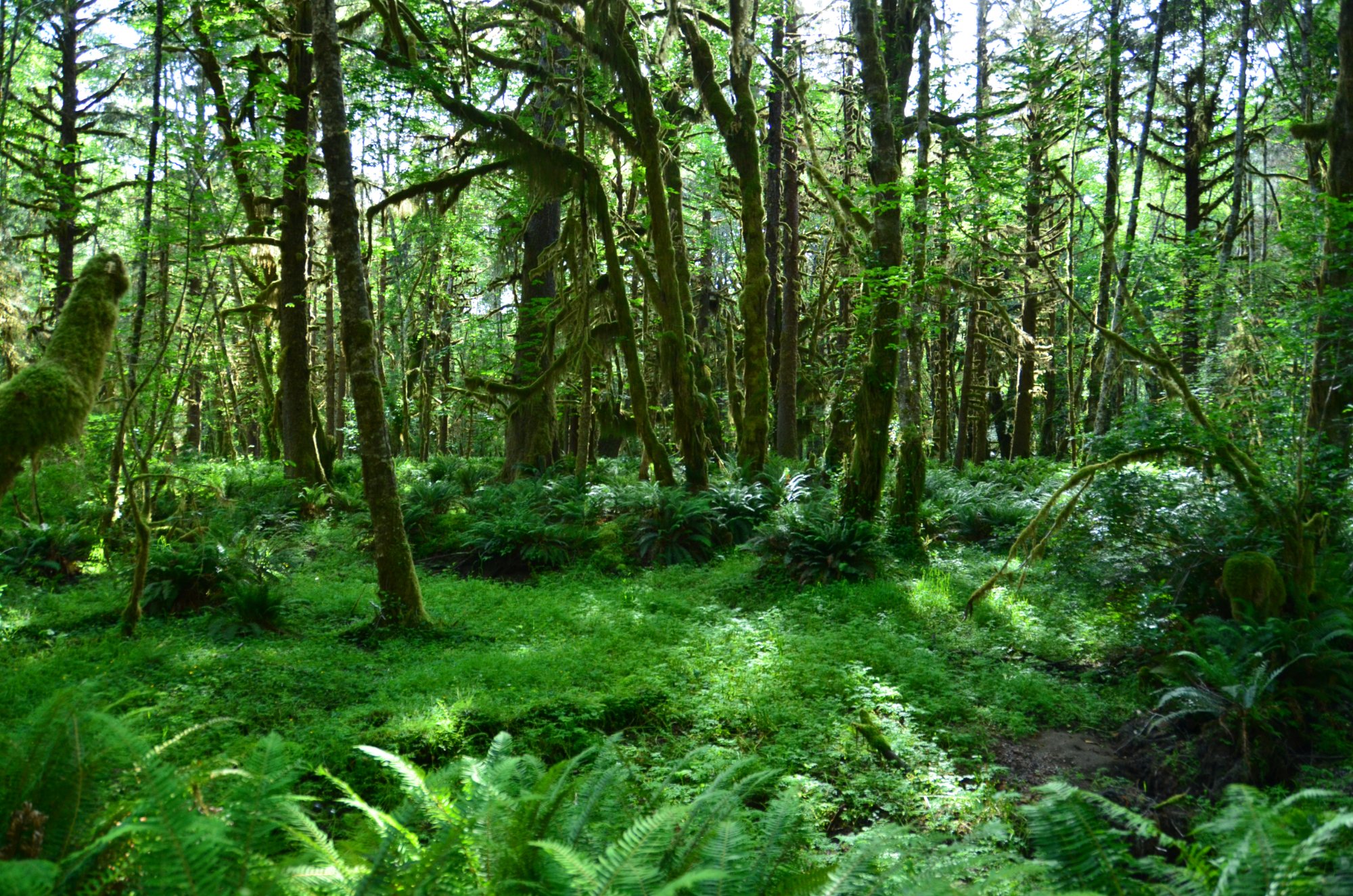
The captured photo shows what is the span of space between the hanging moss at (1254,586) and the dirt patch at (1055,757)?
160 cm

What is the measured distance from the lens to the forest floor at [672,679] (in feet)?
16.7

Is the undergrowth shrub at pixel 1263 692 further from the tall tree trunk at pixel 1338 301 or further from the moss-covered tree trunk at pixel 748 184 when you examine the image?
the moss-covered tree trunk at pixel 748 184

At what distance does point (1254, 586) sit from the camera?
6176 mm

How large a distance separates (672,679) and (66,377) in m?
5.17

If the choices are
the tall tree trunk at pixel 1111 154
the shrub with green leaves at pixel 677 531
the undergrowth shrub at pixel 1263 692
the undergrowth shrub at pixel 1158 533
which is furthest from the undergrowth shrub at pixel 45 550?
the tall tree trunk at pixel 1111 154

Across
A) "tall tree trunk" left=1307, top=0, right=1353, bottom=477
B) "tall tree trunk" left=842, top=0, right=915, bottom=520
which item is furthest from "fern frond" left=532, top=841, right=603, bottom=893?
"tall tree trunk" left=842, top=0, right=915, bottom=520

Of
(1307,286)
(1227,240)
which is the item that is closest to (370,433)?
(1307,286)

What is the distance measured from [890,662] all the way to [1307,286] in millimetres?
8534

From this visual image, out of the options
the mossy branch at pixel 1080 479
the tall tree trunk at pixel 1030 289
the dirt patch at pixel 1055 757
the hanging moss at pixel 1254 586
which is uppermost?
the tall tree trunk at pixel 1030 289

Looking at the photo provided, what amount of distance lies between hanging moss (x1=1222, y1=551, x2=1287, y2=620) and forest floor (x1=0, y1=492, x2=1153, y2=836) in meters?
0.79

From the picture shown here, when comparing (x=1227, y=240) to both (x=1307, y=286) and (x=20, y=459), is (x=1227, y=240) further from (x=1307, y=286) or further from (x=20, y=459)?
(x=20, y=459)

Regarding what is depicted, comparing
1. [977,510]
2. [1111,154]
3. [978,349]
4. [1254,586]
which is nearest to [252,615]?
[1254,586]

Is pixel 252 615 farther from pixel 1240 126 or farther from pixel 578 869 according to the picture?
pixel 1240 126

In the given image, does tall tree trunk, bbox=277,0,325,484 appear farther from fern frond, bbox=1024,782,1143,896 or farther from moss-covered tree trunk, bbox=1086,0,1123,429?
fern frond, bbox=1024,782,1143,896
